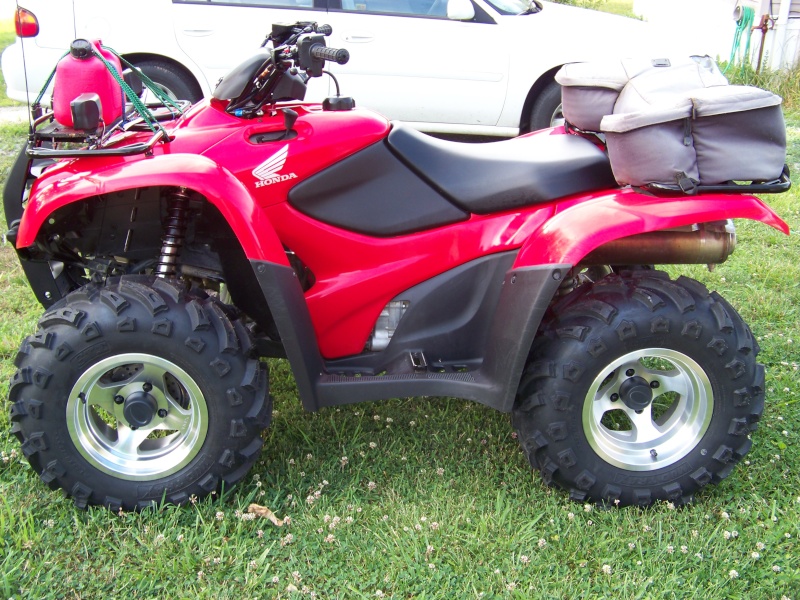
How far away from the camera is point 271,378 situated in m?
3.75

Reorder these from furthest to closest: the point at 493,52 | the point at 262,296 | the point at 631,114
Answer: the point at 493,52, the point at 262,296, the point at 631,114

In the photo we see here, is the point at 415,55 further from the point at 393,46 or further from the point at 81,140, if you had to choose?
the point at 81,140

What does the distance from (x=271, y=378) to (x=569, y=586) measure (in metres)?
1.77

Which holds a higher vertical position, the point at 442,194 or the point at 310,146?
the point at 310,146

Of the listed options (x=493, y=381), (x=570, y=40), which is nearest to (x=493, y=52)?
(x=570, y=40)

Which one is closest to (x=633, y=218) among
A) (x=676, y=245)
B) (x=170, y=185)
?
(x=676, y=245)

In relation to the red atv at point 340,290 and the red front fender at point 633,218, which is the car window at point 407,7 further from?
the red front fender at point 633,218

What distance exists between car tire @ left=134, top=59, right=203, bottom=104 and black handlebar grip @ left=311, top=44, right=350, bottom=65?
3.96m

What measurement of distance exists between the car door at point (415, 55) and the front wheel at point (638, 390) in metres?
4.00

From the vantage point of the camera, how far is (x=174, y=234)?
110 inches

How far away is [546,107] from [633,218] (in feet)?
14.4

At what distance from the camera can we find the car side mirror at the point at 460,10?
20.9 ft

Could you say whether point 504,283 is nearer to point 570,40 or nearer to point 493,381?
point 493,381

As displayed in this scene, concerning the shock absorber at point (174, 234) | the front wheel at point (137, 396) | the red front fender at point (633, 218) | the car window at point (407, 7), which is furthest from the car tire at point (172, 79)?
the red front fender at point (633, 218)
